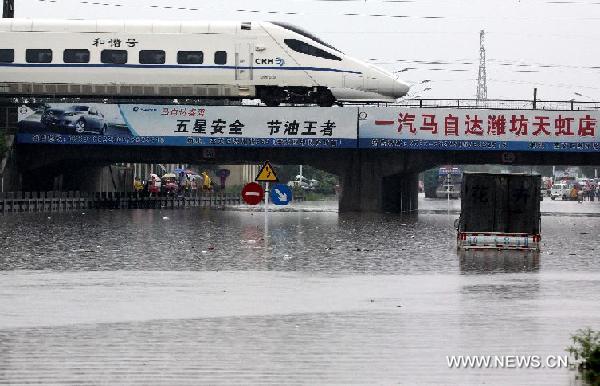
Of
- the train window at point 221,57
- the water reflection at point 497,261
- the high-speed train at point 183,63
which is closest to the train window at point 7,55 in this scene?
the high-speed train at point 183,63

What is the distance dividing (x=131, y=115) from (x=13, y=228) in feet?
76.5

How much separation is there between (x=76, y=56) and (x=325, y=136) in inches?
497

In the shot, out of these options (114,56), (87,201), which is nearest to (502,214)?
(114,56)

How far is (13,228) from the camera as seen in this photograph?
43.1 meters

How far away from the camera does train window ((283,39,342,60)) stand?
5866 centimetres

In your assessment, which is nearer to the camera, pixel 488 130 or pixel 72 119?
pixel 72 119

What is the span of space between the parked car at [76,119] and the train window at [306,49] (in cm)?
1164

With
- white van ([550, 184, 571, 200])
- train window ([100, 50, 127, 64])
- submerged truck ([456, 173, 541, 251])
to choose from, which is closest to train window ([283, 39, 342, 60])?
train window ([100, 50, 127, 64])

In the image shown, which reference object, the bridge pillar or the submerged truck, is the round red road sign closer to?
the submerged truck

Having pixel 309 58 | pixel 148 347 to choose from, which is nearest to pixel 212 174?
pixel 309 58

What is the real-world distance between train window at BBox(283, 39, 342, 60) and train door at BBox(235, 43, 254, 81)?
1583mm

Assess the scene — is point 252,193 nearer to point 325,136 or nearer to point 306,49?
point 306,49

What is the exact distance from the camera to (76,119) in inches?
2591

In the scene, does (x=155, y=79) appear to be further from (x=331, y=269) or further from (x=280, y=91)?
(x=331, y=269)
